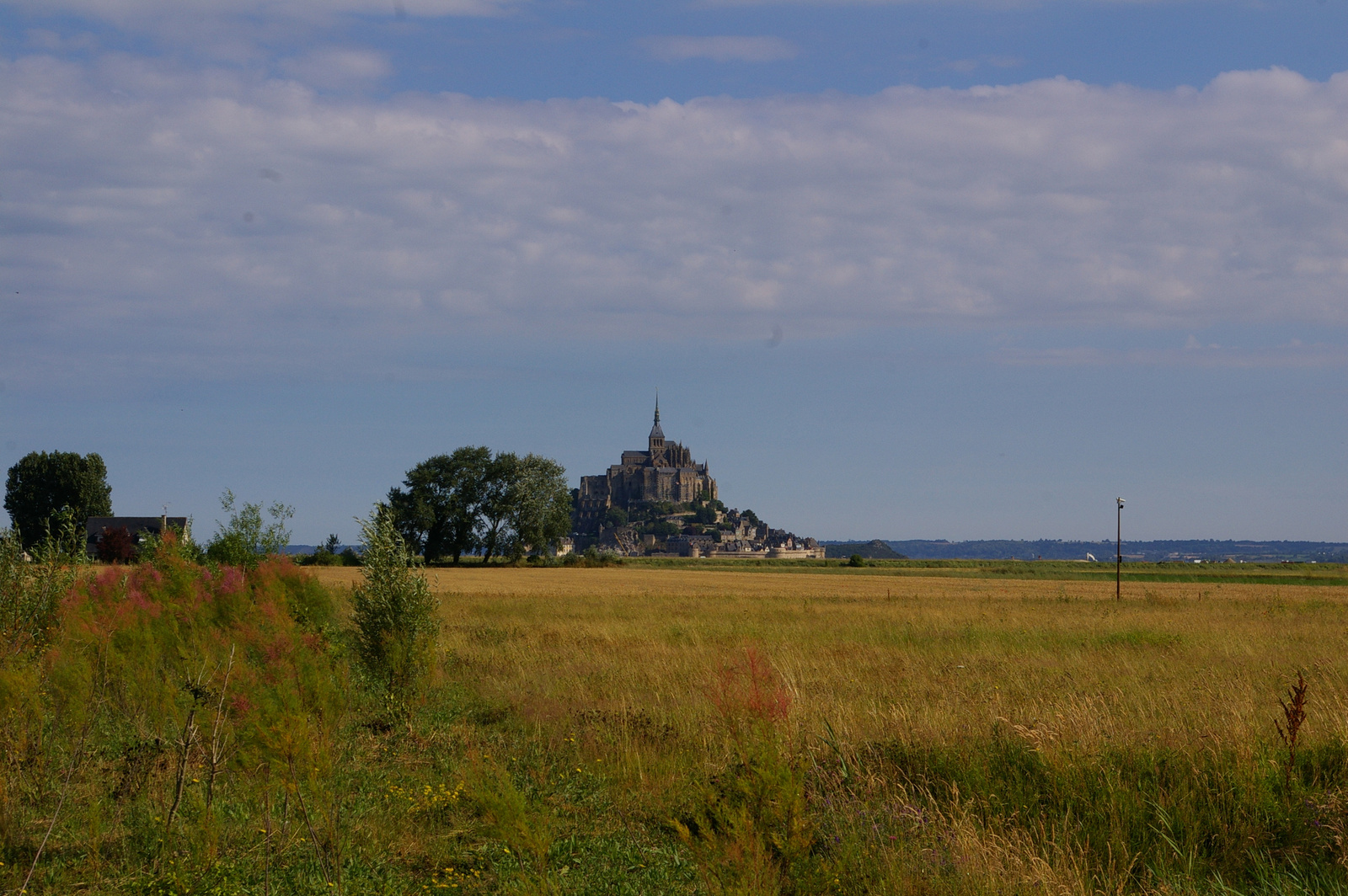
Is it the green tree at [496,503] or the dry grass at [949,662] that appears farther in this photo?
the green tree at [496,503]

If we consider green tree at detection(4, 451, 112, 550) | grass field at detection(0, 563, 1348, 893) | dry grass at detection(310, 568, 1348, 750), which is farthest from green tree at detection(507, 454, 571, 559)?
grass field at detection(0, 563, 1348, 893)

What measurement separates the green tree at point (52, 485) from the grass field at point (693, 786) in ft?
311

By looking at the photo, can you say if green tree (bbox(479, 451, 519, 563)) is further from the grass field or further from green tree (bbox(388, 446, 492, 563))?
the grass field

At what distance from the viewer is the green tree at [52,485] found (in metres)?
95.4

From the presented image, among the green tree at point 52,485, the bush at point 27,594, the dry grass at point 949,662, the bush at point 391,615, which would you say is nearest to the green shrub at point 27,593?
the bush at point 27,594

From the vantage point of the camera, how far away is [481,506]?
301 ft

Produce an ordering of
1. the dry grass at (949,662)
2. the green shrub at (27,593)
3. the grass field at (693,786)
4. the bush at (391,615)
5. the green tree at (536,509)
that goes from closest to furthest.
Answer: the grass field at (693,786)
the dry grass at (949,662)
the green shrub at (27,593)
the bush at (391,615)
the green tree at (536,509)

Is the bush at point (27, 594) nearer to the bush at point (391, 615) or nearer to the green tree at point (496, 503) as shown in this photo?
the bush at point (391, 615)

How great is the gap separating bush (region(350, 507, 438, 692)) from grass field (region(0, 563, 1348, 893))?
0.41 m

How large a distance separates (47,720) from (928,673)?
11.4m

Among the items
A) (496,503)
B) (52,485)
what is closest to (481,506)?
(496,503)

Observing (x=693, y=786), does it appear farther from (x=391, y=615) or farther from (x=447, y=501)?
(x=447, y=501)

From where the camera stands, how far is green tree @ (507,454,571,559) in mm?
90625

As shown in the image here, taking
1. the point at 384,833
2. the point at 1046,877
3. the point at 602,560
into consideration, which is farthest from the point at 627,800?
the point at 602,560
